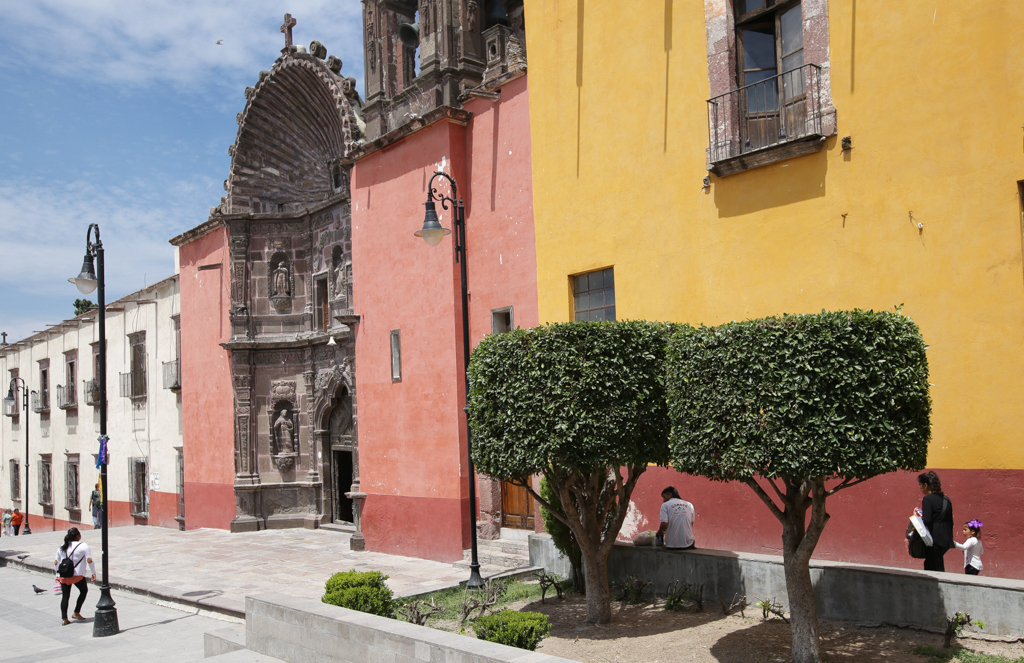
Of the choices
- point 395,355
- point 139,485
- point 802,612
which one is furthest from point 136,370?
point 802,612

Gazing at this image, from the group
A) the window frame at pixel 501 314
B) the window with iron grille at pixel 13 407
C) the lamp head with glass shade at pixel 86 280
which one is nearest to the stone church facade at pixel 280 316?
the window frame at pixel 501 314

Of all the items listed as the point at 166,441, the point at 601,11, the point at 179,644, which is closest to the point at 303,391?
the point at 166,441

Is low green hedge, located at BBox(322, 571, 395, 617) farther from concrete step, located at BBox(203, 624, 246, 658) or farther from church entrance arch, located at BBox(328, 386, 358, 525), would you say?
church entrance arch, located at BBox(328, 386, 358, 525)

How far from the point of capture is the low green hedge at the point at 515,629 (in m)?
6.42

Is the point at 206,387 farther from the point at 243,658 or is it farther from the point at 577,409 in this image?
the point at 577,409

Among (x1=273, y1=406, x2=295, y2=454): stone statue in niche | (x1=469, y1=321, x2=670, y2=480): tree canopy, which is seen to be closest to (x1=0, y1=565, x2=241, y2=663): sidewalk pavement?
(x1=469, y1=321, x2=670, y2=480): tree canopy

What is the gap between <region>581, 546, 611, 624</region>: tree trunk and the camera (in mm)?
8102

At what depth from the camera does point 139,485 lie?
25344mm

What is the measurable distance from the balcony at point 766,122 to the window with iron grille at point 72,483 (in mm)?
27811

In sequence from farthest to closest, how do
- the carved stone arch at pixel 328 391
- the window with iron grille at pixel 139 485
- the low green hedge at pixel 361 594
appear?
the window with iron grille at pixel 139 485
the carved stone arch at pixel 328 391
the low green hedge at pixel 361 594

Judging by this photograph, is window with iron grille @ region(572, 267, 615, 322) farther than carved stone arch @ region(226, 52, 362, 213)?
No

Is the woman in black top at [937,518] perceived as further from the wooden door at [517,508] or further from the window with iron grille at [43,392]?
the window with iron grille at [43,392]

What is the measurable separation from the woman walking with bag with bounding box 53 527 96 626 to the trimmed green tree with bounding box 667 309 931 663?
9086 mm

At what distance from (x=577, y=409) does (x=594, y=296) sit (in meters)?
4.25
